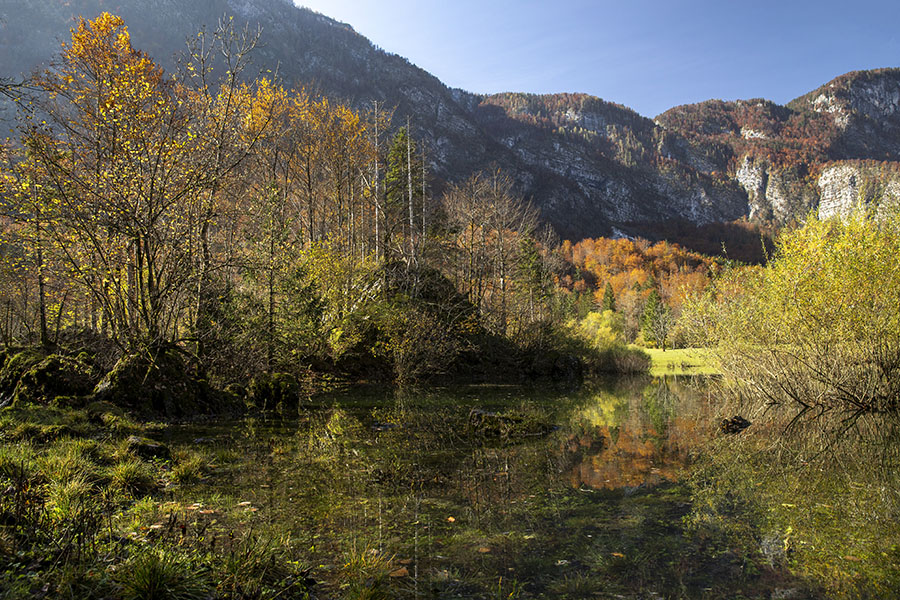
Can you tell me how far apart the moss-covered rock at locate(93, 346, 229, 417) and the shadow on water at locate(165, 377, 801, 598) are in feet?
5.49

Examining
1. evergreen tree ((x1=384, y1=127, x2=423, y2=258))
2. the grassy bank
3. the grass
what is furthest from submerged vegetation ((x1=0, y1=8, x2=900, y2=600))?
evergreen tree ((x1=384, y1=127, x2=423, y2=258))

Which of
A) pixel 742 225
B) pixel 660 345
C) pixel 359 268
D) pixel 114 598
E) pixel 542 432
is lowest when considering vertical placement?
pixel 660 345

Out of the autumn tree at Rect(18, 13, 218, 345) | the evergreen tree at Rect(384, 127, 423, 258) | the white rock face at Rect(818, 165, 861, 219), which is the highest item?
the white rock face at Rect(818, 165, 861, 219)

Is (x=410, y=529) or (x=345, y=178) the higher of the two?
(x=345, y=178)

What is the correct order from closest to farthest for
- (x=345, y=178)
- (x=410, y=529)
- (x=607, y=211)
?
1. (x=410, y=529)
2. (x=345, y=178)
3. (x=607, y=211)

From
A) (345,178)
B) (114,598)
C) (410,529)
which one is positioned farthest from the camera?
(345,178)

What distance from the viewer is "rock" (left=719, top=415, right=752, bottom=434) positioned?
1234cm

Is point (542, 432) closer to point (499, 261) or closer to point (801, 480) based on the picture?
point (801, 480)

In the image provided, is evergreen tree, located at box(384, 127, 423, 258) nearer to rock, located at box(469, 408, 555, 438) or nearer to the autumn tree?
the autumn tree

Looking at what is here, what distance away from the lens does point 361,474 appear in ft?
24.7

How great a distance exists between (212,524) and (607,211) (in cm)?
20629

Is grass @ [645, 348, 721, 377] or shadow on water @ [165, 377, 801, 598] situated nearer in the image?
shadow on water @ [165, 377, 801, 598]

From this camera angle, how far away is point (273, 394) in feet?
47.9

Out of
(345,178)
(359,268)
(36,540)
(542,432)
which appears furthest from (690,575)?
(345,178)
